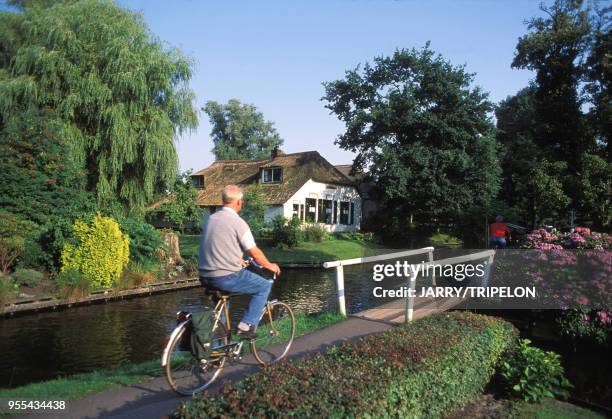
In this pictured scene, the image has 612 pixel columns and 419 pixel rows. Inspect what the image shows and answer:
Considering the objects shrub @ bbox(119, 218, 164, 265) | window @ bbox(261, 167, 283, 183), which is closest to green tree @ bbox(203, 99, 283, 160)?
window @ bbox(261, 167, 283, 183)

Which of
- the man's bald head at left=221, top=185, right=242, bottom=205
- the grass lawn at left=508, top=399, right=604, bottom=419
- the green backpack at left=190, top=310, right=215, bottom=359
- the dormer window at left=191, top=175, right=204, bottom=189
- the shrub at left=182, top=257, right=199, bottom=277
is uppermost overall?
the dormer window at left=191, top=175, right=204, bottom=189

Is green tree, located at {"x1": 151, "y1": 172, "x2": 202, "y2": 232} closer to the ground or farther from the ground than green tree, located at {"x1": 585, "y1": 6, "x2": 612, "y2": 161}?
closer to the ground

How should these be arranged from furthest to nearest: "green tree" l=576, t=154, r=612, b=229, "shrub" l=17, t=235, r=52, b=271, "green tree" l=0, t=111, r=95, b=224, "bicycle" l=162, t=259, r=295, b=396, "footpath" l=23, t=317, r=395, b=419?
"green tree" l=576, t=154, r=612, b=229
"green tree" l=0, t=111, r=95, b=224
"shrub" l=17, t=235, r=52, b=271
"bicycle" l=162, t=259, r=295, b=396
"footpath" l=23, t=317, r=395, b=419

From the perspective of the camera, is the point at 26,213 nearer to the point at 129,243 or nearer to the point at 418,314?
the point at 129,243

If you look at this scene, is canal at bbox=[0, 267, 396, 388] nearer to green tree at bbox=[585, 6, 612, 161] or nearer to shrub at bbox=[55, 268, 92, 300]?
shrub at bbox=[55, 268, 92, 300]

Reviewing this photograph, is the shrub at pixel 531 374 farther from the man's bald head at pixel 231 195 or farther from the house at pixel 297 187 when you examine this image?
the house at pixel 297 187

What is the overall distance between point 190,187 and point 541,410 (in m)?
21.8

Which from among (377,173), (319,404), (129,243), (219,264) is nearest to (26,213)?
(129,243)

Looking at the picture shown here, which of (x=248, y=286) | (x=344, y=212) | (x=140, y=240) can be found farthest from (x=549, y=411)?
(x=344, y=212)

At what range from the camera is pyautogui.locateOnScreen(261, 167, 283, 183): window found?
1588 inches

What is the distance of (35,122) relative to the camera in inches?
650

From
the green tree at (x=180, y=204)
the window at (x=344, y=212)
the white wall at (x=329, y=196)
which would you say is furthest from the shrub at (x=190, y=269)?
the window at (x=344, y=212)

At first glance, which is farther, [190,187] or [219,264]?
[190,187]

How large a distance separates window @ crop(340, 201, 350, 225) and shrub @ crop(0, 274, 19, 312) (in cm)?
3196
